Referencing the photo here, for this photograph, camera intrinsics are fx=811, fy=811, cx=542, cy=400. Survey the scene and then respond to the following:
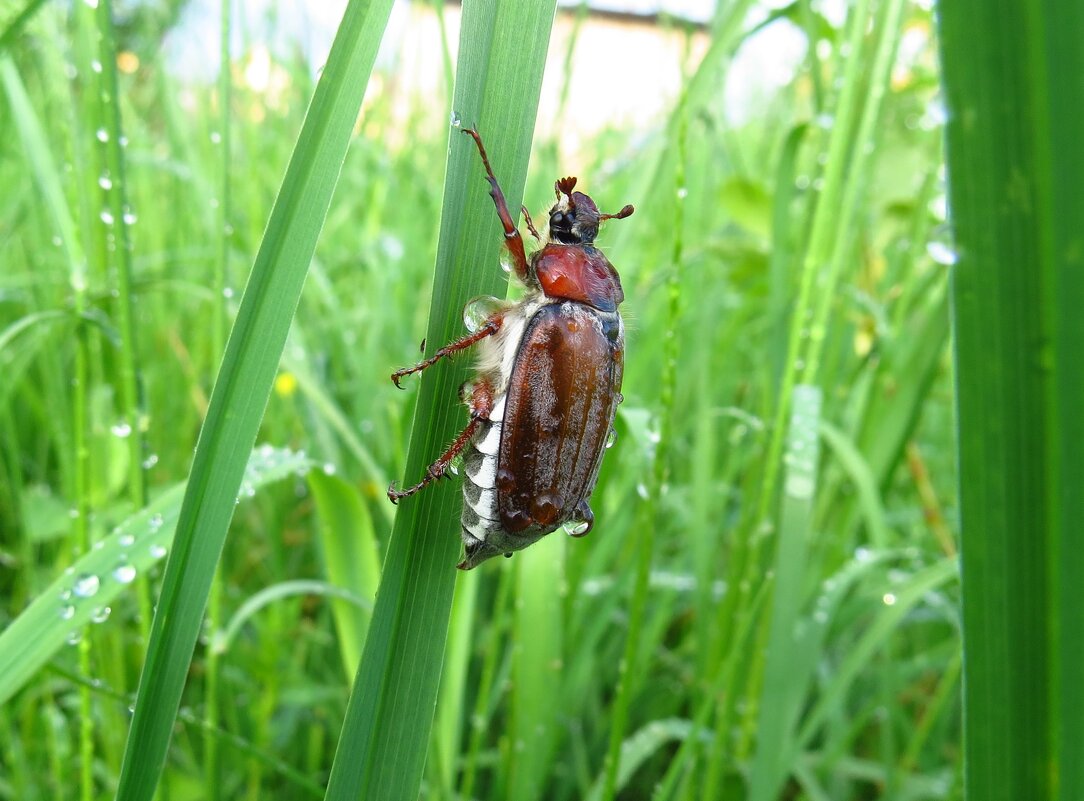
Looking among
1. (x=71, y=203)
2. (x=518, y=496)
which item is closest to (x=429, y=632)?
(x=518, y=496)

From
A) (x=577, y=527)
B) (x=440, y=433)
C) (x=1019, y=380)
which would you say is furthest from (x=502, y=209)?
(x=1019, y=380)

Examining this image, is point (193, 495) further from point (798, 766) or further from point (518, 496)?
point (798, 766)

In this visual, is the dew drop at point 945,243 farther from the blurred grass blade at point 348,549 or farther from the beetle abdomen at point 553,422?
the blurred grass blade at point 348,549

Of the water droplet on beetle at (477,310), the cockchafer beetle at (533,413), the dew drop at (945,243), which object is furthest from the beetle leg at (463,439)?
the dew drop at (945,243)

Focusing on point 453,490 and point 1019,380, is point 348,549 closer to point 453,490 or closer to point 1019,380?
point 453,490

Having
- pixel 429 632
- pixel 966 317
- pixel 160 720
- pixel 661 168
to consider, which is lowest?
pixel 160 720

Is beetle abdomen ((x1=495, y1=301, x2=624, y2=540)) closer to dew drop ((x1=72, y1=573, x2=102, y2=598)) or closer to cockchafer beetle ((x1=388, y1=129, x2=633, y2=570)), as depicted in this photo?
cockchafer beetle ((x1=388, y1=129, x2=633, y2=570))

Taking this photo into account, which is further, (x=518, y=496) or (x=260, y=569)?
(x=260, y=569)
